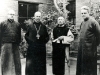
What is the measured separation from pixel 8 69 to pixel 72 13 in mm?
6471

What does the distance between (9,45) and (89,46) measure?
230 cm

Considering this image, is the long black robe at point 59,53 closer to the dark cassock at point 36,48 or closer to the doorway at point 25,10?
the dark cassock at point 36,48

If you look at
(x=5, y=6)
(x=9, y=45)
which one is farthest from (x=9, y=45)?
(x=5, y=6)

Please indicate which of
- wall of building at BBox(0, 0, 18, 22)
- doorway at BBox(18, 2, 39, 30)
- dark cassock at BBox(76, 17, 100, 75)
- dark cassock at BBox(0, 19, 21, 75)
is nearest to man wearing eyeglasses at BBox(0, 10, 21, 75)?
dark cassock at BBox(0, 19, 21, 75)

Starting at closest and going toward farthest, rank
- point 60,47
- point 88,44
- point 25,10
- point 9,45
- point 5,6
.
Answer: point 88,44, point 9,45, point 60,47, point 5,6, point 25,10

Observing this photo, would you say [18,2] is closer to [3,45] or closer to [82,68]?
[3,45]

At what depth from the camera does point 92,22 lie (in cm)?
684

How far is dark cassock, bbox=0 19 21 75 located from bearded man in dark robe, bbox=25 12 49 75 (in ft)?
1.17

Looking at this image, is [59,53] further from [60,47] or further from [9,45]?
[9,45]

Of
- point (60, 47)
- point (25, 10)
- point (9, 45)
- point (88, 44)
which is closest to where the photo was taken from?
point (88, 44)

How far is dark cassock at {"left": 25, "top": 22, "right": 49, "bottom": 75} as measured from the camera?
24.2 feet

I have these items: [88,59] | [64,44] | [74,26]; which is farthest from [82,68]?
[74,26]

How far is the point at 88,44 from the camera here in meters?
6.95

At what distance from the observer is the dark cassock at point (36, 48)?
7391 mm
